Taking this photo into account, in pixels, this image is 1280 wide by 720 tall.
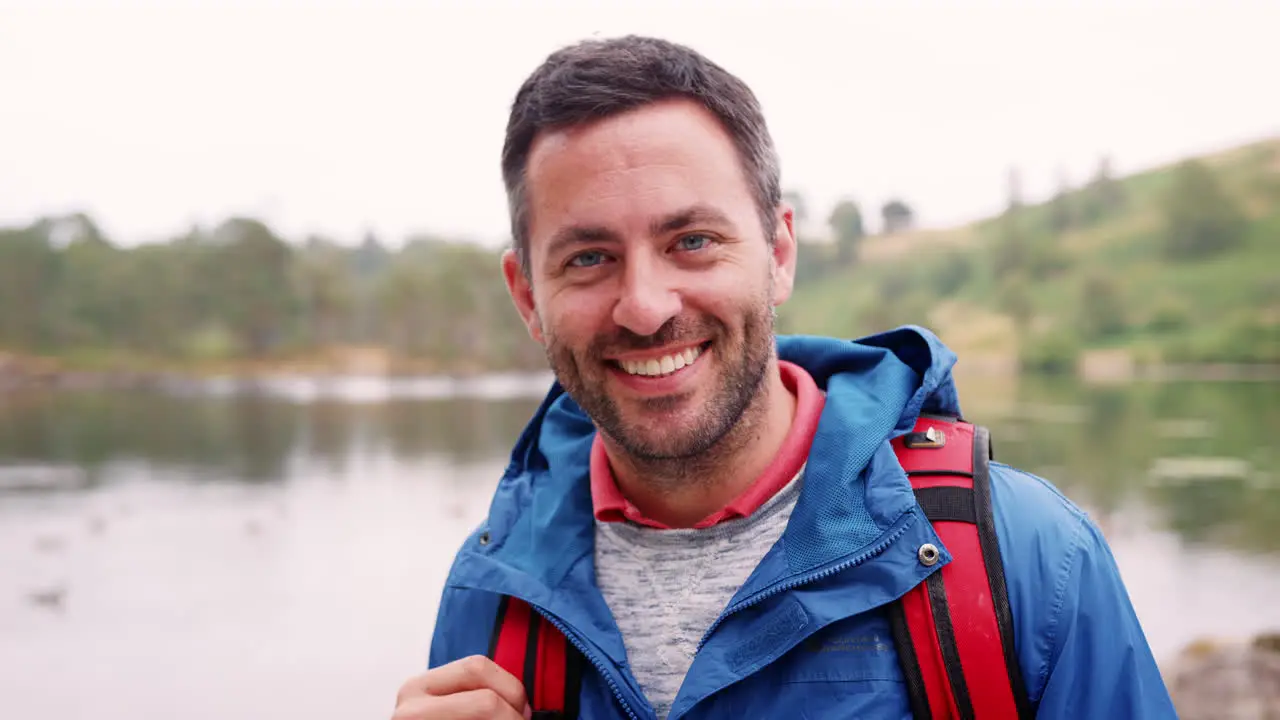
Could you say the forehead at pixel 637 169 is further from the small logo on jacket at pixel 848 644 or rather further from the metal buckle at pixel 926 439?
the small logo on jacket at pixel 848 644

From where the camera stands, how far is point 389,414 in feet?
274

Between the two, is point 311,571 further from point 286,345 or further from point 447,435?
point 286,345

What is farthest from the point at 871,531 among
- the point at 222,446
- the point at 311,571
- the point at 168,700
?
the point at 222,446

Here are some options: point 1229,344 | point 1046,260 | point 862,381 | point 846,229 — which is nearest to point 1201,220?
point 1046,260

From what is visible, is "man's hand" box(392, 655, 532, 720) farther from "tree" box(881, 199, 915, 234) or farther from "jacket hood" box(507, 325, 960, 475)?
"tree" box(881, 199, 915, 234)

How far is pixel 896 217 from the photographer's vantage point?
557 ft

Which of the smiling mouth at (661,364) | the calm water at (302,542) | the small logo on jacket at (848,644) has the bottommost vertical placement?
the calm water at (302,542)

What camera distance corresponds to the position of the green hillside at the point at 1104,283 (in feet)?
412

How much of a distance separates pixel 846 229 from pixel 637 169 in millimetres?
159493

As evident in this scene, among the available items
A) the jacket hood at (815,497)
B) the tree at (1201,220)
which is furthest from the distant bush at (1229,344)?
the jacket hood at (815,497)

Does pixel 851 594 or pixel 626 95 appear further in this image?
pixel 626 95

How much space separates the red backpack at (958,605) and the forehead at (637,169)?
819 millimetres

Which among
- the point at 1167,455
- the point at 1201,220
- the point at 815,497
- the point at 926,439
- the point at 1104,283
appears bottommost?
the point at 1167,455

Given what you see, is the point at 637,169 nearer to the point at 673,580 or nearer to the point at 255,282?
the point at 673,580
